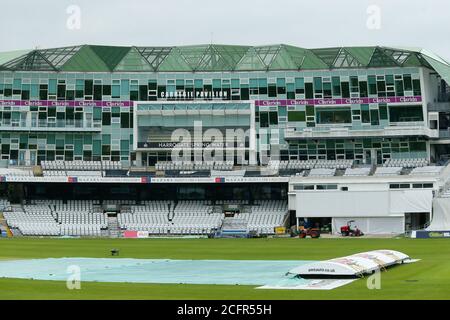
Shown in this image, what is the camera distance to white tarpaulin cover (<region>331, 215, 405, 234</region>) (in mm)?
85625

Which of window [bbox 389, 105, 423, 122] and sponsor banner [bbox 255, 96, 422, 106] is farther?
sponsor banner [bbox 255, 96, 422, 106]

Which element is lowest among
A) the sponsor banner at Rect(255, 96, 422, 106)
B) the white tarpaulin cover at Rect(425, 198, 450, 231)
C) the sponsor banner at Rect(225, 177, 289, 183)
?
the white tarpaulin cover at Rect(425, 198, 450, 231)

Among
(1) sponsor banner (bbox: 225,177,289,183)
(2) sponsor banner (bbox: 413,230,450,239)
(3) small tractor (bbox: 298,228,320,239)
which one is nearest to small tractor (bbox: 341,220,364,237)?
(3) small tractor (bbox: 298,228,320,239)

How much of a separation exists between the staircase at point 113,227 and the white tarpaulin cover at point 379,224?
74.7ft

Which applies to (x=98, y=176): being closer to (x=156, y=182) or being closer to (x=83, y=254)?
(x=156, y=182)

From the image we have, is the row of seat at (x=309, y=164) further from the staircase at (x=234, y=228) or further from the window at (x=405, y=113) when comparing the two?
the staircase at (x=234, y=228)

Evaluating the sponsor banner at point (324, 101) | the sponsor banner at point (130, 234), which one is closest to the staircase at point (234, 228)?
the sponsor banner at point (130, 234)

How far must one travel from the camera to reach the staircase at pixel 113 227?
88.7m

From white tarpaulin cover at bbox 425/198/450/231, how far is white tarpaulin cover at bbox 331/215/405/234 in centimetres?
353

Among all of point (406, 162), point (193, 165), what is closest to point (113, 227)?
point (193, 165)

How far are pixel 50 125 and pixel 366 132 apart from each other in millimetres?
37580

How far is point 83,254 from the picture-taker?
54.1 m

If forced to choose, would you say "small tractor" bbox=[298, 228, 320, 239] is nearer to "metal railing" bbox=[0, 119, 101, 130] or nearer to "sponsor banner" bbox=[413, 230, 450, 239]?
"sponsor banner" bbox=[413, 230, 450, 239]

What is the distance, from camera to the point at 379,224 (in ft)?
282
